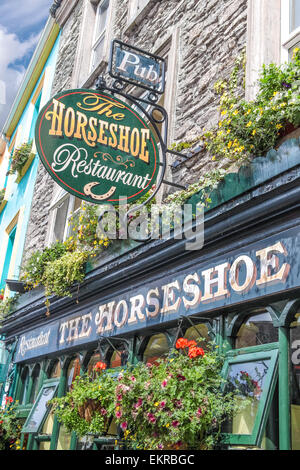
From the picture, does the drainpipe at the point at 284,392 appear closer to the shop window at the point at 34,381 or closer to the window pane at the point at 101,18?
the shop window at the point at 34,381

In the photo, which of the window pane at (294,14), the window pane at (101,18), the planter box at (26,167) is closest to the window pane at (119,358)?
the window pane at (294,14)

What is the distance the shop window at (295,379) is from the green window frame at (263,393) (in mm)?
122

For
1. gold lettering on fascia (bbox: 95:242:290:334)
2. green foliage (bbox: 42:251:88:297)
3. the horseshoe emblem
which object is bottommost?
gold lettering on fascia (bbox: 95:242:290:334)

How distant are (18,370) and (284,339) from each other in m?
6.90

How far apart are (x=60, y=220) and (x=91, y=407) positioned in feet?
16.8

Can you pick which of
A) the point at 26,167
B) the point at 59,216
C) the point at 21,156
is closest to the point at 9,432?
the point at 59,216

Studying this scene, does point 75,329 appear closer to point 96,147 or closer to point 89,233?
point 89,233

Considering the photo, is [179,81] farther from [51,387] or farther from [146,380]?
[51,387]

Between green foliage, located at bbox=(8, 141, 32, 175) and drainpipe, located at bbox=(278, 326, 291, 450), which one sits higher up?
green foliage, located at bbox=(8, 141, 32, 175)

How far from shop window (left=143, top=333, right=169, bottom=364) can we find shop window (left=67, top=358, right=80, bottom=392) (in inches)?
72.1

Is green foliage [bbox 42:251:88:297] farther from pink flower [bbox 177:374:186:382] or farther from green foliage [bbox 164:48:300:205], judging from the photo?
pink flower [bbox 177:374:186:382]

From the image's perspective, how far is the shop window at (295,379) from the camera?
3799 mm

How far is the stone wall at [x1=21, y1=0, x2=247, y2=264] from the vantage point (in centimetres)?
605

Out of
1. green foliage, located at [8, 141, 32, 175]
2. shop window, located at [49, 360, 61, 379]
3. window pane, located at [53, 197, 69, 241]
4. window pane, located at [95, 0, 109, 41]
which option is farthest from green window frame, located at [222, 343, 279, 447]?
green foliage, located at [8, 141, 32, 175]
